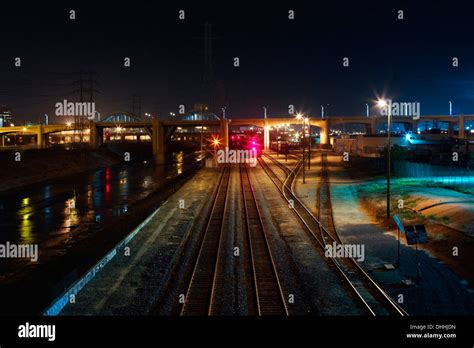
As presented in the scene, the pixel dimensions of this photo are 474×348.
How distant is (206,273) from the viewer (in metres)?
15.9

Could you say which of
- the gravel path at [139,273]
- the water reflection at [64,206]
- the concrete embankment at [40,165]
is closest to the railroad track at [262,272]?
the gravel path at [139,273]

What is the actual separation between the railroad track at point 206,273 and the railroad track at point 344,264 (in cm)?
448

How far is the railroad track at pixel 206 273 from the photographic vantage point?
12558 mm

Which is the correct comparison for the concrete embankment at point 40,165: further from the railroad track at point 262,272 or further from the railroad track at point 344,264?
the railroad track at point 262,272

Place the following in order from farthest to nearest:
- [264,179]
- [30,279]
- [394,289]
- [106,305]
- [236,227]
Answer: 1. [264,179]
2. [236,227]
3. [30,279]
4. [394,289]
5. [106,305]

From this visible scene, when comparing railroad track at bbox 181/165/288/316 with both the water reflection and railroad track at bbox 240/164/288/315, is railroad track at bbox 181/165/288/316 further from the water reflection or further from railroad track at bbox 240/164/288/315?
the water reflection

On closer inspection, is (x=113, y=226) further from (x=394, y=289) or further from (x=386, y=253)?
(x=394, y=289)

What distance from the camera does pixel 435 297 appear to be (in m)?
12.9

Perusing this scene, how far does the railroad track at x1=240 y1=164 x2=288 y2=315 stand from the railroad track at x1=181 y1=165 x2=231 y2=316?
1402 mm

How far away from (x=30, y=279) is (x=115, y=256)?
3468mm

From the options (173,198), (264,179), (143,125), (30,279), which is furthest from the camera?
(143,125)

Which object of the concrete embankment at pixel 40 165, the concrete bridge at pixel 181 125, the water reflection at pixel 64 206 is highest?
the concrete bridge at pixel 181 125

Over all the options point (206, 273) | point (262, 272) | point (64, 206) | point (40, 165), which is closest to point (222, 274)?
point (206, 273)

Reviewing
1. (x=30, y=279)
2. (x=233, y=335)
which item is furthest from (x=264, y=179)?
(x=233, y=335)
